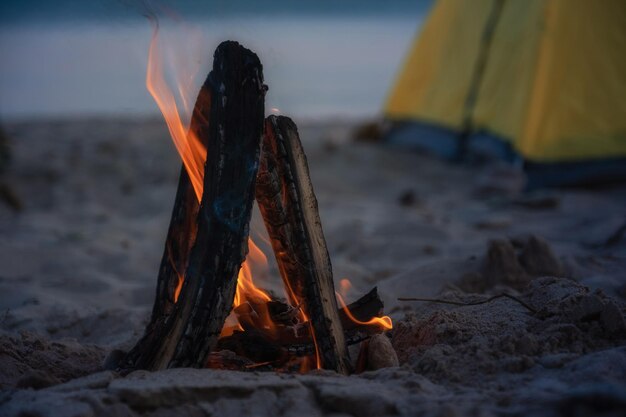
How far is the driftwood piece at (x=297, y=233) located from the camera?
2.83m

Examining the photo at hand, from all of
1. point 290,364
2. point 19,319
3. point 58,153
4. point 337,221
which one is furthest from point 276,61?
point 58,153

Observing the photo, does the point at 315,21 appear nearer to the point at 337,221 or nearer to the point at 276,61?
the point at 337,221

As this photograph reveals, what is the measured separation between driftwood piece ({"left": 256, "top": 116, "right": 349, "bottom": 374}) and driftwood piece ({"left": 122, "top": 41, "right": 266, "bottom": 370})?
0.14m

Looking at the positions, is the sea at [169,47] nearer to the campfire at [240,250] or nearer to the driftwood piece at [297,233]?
the campfire at [240,250]

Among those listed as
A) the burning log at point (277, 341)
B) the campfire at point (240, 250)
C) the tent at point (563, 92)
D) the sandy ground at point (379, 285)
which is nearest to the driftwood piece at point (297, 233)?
the campfire at point (240, 250)

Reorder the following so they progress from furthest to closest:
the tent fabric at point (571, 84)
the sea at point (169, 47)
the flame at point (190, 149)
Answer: the tent fabric at point (571, 84) < the sea at point (169, 47) < the flame at point (190, 149)

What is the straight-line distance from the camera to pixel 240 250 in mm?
2691

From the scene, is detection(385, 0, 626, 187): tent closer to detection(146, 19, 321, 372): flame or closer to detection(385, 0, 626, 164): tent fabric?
detection(385, 0, 626, 164): tent fabric

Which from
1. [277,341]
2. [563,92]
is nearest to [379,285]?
[277,341]

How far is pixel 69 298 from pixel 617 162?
5456 millimetres

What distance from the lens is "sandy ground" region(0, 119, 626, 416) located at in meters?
2.37

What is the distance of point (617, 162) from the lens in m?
7.38

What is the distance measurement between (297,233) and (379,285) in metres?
1.73

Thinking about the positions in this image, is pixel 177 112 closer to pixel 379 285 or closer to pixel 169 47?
pixel 169 47
